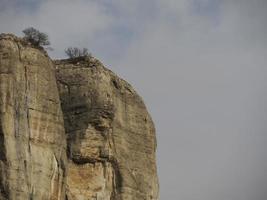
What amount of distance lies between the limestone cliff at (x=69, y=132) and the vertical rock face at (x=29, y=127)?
57mm

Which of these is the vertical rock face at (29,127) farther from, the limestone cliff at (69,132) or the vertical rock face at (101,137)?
the vertical rock face at (101,137)

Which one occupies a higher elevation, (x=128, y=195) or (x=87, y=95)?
(x=87, y=95)

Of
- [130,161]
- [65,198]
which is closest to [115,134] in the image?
[130,161]

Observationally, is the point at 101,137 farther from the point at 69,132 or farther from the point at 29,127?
the point at 29,127

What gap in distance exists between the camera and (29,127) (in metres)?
64.9

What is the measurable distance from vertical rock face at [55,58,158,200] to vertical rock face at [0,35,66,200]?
2.00 metres

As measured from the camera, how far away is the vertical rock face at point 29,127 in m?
62.8

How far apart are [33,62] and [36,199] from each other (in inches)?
351

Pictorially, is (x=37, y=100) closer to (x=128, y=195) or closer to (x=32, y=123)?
(x=32, y=123)

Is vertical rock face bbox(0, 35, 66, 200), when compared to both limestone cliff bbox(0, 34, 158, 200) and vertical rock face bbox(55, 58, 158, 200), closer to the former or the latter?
limestone cliff bbox(0, 34, 158, 200)

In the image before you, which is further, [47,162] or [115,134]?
[115,134]

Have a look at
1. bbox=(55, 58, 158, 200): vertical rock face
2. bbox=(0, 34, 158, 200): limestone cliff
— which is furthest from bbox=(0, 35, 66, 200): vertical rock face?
bbox=(55, 58, 158, 200): vertical rock face

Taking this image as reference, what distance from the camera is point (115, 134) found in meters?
72.1

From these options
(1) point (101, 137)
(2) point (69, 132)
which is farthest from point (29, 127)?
(1) point (101, 137)
